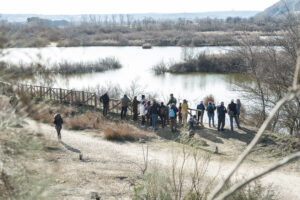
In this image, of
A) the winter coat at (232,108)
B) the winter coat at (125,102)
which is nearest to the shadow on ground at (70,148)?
the winter coat at (125,102)

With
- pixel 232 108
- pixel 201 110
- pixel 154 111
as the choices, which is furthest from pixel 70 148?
pixel 232 108

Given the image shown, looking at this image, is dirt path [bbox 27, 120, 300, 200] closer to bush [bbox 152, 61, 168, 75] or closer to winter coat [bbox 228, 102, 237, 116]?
winter coat [bbox 228, 102, 237, 116]

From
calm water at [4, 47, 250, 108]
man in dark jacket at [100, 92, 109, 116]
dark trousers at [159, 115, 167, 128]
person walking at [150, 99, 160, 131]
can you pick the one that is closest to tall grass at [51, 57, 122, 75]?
calm water at [4, 47, 250, 108]

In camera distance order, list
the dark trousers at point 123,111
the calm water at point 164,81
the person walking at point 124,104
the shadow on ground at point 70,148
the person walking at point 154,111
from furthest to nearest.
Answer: the calm water at point 164,81, the dark trousers at point 123,111, the person walking at point 124,104, the person walking at point 154,111, the shadow on ground at point 70,148

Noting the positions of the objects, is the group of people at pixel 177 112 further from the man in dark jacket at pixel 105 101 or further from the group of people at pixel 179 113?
the man in dark jacket at pixel 105 101

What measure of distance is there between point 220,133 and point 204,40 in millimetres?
63766

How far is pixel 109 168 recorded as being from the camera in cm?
1262

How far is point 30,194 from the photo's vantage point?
182 inches

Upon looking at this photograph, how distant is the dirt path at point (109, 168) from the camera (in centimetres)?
1054

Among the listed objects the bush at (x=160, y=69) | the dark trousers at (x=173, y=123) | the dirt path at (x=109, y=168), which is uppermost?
the bush at (x=160, y=69)

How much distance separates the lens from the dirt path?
34.6 ft

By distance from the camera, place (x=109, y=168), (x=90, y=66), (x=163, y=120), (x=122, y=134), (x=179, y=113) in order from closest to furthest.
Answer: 1. (x=109, y=168)
2. (x=122, y=134)
3. (x=179, y=113)
4. (x=163, y=120)
5. (x=90, y=66)

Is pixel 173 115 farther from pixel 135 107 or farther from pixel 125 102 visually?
pixel 125 102

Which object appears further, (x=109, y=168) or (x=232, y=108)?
(x=232, y=108)
